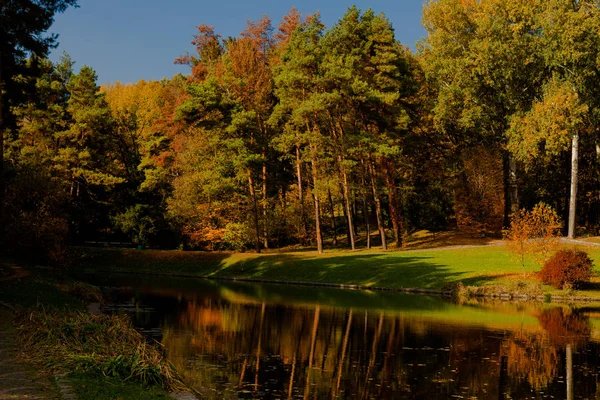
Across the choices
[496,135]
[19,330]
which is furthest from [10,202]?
[496,135]

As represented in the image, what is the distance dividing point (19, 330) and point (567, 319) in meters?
19.9

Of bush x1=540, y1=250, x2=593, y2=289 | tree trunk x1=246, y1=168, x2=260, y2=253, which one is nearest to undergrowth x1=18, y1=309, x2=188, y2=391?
bush x1=540, y1=250, x2=593, y2=289

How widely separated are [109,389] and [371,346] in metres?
10.2

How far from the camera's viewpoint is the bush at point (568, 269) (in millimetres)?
31156

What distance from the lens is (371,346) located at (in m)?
18.5

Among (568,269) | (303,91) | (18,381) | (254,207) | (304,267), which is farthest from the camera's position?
(254,207)

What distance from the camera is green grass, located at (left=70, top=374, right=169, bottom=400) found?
30.5ft

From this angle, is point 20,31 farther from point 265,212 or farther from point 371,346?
point 265,212

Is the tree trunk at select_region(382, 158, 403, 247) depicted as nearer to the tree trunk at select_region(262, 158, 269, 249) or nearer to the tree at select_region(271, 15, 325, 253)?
the tree at select_region(271, 15, 325, 253)

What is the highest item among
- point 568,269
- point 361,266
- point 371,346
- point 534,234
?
point 534,234

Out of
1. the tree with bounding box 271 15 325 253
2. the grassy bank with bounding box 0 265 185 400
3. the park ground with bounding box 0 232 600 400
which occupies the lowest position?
the grassy bank with bounding box 0 265 185 400

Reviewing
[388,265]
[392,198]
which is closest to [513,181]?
[392,198]

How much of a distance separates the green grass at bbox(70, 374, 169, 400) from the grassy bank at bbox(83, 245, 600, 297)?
2631 cm

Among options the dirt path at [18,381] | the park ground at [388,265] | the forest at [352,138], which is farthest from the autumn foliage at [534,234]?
the dirt path at [18,381]
